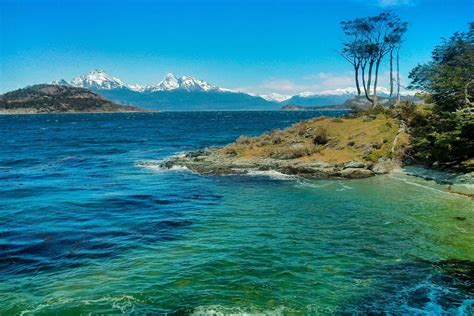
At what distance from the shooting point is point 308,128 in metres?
56.4

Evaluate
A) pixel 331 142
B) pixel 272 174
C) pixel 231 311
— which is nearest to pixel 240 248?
pixel 231 311

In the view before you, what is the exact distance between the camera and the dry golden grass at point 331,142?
44.7 m

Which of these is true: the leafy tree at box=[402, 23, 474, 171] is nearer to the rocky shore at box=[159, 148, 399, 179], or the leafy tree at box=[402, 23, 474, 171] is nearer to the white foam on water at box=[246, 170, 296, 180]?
the rocky shore at box=[159, 148, 399, 179]

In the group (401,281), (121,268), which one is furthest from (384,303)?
(121,268)

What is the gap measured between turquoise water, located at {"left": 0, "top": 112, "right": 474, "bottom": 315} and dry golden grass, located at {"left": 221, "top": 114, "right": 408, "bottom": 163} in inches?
293

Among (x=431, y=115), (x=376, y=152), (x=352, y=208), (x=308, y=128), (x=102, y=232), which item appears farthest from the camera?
(x=308, y=128)

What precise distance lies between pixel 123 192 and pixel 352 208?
18966 mm

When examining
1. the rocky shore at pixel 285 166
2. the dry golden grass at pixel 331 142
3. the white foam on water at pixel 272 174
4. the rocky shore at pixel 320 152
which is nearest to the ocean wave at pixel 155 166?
the rocky shore at pixel 285 166

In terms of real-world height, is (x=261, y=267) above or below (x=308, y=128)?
below

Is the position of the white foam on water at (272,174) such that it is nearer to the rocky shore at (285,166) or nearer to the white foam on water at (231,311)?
the rocky shore at (285,166)

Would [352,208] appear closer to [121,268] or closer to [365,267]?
[365,267]

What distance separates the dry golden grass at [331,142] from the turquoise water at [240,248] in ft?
24.4

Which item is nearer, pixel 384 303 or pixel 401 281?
pixel 384 303

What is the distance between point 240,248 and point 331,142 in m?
31.6
